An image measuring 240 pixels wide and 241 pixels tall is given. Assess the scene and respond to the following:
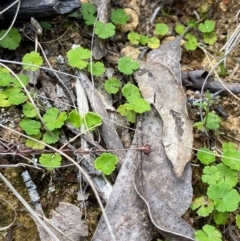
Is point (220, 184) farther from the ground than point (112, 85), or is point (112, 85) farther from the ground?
point (112, 85)

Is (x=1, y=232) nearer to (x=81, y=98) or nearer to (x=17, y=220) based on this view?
(x=17, y=220)

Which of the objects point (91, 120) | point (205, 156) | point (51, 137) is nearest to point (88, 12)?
point (91, 120)

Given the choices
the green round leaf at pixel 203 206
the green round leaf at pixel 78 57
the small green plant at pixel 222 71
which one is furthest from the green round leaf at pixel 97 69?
the green round leaf at pixel 203 206

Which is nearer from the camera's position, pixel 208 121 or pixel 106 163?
pixel 106 163

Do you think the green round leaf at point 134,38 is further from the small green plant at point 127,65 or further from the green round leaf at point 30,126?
the green round leaf at point 30,126

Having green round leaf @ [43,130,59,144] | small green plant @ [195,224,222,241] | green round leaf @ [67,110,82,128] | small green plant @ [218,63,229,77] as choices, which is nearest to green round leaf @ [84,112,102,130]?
green round leaf @ [67,110,82,128]

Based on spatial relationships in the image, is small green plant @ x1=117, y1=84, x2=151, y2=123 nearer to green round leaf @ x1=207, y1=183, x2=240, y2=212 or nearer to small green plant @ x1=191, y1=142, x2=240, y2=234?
small green plant @ x1=191, y1=142, x2=240, y2=234

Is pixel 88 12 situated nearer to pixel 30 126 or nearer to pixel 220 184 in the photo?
pixel 30 126
